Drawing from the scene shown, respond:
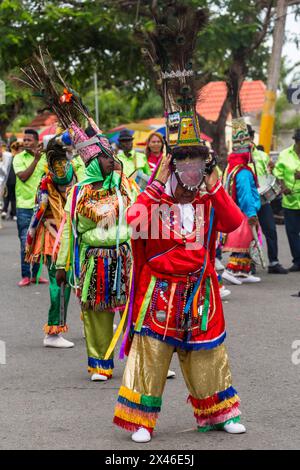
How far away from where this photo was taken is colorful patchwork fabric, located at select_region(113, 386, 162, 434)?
561cm

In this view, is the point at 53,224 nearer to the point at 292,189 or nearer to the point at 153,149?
the point at 153,149

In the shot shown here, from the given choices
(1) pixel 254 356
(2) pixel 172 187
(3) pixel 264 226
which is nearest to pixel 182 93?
(2) pixel 172 187

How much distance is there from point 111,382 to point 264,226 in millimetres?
6581

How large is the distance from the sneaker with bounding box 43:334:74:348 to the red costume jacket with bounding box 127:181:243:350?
2884mm

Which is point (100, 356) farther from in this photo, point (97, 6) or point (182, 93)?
point (97, 6)

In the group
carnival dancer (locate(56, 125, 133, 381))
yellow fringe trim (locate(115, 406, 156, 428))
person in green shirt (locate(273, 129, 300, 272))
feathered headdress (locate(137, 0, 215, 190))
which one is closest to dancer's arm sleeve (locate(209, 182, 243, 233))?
feathered headdress (locate(137, 0, 215, 190))

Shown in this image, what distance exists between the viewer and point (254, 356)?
7.95m

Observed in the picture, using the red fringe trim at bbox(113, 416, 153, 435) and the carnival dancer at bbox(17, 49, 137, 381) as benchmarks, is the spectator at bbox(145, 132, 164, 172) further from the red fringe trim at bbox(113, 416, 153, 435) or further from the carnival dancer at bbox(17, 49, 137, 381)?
the red fringe trim at bbox(113, 416, 153, 435)

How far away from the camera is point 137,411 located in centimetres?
562

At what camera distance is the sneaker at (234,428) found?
570 centimetres

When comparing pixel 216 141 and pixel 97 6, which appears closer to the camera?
pixel 97 6

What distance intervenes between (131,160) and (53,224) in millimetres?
3513

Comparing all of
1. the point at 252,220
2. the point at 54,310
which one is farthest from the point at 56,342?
the point at 252,220

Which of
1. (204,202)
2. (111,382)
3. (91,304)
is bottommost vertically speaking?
(111,382)
